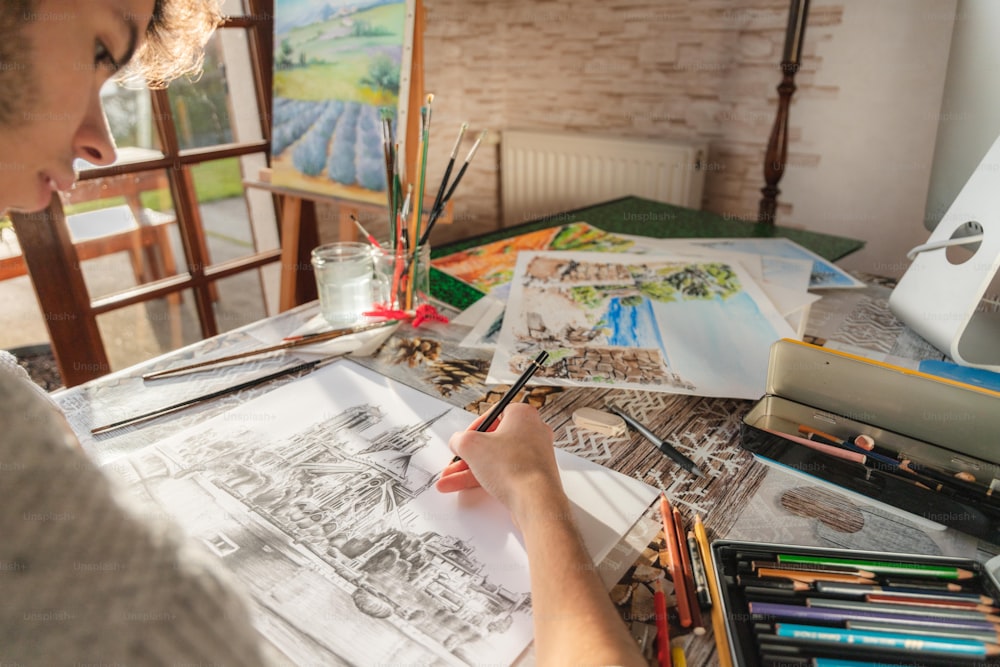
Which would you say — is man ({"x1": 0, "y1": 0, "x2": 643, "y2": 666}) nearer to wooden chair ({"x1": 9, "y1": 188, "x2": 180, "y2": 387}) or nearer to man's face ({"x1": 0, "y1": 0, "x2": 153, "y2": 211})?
man's face ({"x1": 0, "y1": 0, "x2": 153, "y2": 211})

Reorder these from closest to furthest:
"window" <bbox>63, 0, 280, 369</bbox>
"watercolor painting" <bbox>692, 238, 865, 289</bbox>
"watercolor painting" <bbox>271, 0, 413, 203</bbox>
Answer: "watercolor painting" <bbox>692, 238, 865, 289</bbox> → "watercolor painting" <bbox>271, 0, 413, 203</bbox> → "window" <bbox>63, 0, 280, 369</bbox>

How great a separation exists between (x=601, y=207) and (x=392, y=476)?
1053 millimetres

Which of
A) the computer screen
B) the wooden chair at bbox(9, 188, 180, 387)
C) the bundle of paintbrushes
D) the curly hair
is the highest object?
the curly hair

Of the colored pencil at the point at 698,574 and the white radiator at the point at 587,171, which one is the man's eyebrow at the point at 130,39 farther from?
the white radiator at the point at 587,171

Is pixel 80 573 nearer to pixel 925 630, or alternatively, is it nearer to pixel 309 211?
pixel 925 630

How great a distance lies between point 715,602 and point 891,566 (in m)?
0.13

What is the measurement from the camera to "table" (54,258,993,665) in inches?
20.5

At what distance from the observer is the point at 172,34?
61cm

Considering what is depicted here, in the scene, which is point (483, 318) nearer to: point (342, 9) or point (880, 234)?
point (342, 9)

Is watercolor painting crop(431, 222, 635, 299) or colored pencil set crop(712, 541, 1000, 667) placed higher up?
watercolor painting crop(431, 222, 635, 299)

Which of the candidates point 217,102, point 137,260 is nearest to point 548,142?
point 217,102

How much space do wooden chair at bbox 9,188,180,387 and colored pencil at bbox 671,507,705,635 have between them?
1.47 m

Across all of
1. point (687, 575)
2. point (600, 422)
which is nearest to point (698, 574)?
point (687, 575)

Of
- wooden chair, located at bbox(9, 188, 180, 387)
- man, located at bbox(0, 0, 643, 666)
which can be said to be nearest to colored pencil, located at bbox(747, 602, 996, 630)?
man, located at bbox(0, 0, 643, 666)
